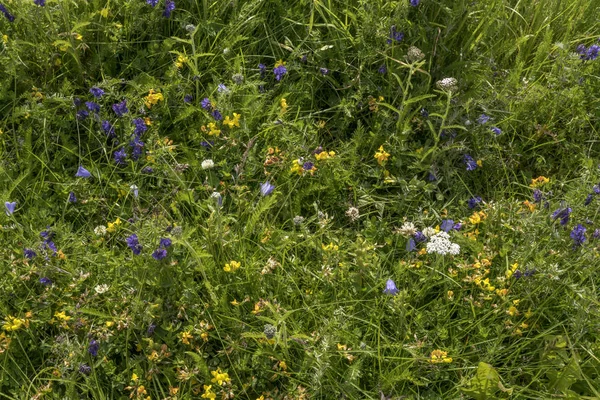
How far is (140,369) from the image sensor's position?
2.37m

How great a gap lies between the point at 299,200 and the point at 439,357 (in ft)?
2.88

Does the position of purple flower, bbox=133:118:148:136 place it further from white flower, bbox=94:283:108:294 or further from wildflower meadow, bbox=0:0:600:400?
white flower, bbox=94:283:108:294

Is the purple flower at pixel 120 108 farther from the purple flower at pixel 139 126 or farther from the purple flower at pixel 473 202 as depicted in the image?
the purple flower at pixel 473 202

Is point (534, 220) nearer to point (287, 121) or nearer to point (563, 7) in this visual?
point (287, 121)

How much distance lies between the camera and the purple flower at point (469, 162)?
2.96 meters

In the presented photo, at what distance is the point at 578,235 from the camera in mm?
2512

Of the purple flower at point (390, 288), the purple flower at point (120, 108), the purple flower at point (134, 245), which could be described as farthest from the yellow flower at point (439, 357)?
the purple flower at point (120, 108)

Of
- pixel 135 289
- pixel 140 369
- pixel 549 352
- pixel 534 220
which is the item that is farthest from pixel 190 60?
pixel 549 352

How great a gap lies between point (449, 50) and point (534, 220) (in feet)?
3.18

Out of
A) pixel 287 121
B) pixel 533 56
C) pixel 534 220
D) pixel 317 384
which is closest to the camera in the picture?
pixel 317 384

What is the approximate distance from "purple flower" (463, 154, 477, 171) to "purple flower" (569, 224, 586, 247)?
57cm

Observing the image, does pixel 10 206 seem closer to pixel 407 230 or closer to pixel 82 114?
pixel 82 114

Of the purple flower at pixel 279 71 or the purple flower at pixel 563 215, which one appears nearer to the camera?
the purple flower at pixel 563 215

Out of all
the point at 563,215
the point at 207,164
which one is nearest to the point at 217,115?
the point at 207,164
